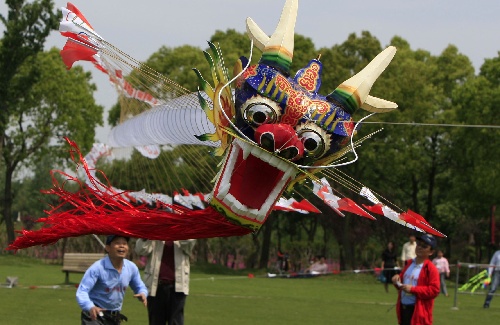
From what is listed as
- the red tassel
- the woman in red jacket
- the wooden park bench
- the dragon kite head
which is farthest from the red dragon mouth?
the wooden park bench

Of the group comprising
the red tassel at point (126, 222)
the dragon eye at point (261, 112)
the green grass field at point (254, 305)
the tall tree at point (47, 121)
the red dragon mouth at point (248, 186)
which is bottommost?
the green grass field at point (254, 305)

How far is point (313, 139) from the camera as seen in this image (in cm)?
808

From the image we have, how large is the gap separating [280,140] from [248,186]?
0.52 m

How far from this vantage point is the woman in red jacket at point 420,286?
469 inches

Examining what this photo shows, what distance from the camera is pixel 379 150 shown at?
150ft

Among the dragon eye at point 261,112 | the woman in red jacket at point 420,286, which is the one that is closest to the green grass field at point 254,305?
the woman in red jacket at point 420,286

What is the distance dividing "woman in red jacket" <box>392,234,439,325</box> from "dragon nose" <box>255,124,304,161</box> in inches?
170

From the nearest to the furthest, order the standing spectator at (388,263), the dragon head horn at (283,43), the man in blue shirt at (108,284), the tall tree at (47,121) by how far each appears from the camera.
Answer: the dragon head horn at (283,43)
the man in blue shirt at (108,284)
the standing spectator at (388,263)
the tall tree at (47,121)

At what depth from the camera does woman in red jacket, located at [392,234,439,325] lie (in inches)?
469

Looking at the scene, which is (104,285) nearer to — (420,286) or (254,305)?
(420,286)

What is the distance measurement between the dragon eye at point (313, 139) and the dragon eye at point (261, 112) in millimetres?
226

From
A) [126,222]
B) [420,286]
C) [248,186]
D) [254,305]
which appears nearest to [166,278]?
[420,286]

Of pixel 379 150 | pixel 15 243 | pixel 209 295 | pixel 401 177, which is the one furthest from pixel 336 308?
pixel 401 177

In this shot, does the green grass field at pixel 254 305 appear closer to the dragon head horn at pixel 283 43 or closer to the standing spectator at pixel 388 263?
the standing spectator at pixel 388 263
